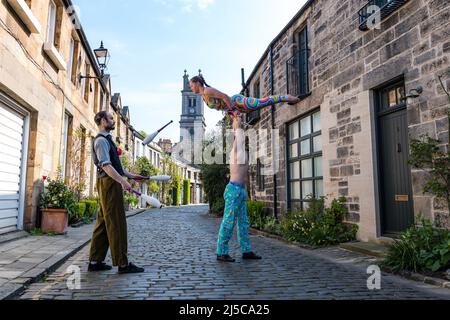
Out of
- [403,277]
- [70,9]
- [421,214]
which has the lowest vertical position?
[403,277]

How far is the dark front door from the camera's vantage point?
18.1ft

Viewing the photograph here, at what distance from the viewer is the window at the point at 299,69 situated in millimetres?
8828

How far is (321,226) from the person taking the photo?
673 centimetres

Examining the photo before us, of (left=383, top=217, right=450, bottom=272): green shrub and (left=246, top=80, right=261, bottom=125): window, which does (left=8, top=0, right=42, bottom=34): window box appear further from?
(left=383, top=217, right=450, bottom=272): green shrub

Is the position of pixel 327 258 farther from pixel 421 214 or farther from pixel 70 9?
pixel 70 9

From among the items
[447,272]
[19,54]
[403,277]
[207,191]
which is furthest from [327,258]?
[207,191]

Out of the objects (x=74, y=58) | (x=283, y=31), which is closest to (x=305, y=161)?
(x=283, y=31)

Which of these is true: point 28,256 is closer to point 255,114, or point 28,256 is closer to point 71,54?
point 71,54

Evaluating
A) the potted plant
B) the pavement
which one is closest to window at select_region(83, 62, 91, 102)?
the potted plant

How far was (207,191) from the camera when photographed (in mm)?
17984

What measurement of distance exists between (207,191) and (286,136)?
29.9 feet

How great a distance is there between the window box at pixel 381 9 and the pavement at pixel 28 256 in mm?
5922

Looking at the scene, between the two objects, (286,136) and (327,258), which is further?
(286,136)

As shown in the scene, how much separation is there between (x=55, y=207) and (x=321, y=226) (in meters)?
5.57
